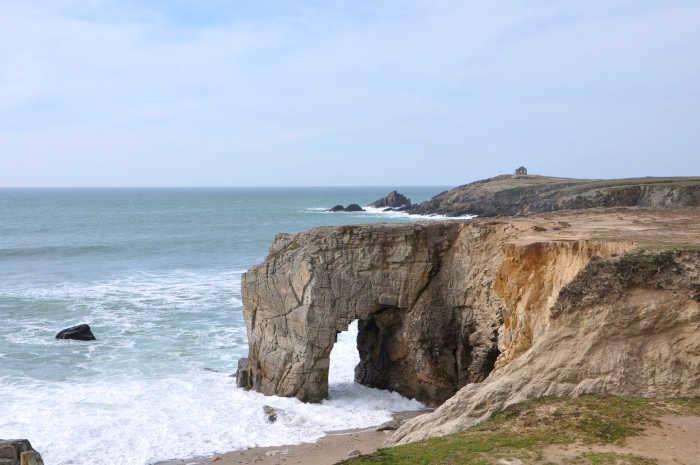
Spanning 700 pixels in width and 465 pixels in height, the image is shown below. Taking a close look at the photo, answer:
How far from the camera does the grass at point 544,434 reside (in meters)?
11.5

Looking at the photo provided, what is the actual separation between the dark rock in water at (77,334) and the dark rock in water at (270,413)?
13543mm

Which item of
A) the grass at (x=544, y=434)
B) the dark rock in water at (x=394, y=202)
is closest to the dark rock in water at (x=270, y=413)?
the grass at (x=544, y=434)

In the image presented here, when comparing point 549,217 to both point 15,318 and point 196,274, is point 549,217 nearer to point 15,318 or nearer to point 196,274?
point 15,318

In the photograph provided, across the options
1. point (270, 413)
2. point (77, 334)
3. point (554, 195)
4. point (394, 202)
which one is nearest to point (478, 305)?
point (270, 413)

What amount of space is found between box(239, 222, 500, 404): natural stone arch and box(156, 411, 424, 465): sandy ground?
11.2ft

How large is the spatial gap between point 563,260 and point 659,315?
387 cm

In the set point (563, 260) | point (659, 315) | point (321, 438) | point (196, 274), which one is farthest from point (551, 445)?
point (196, 274)

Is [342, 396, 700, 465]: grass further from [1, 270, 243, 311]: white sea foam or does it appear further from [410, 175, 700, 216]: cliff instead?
[410, 175, 700, 216]: cliff

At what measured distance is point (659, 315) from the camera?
47.9ft

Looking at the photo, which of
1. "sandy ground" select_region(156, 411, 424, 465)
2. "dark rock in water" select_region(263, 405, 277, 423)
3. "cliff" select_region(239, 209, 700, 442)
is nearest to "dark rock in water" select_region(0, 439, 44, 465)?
"sandy ground" select_region(156, 411, 424, 465)

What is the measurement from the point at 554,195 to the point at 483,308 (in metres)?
60.5

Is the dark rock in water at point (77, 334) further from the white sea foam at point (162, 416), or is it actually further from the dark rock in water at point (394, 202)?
the dark rock in water at point (394, 202)

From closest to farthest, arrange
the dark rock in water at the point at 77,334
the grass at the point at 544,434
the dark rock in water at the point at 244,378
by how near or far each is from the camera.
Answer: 1. the grass at the point at 544,434
2. the dark rock in water at the point at 244,378
3. the dark rock in water at the point at 77,334

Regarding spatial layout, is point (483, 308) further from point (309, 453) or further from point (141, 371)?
point (141, 371)
